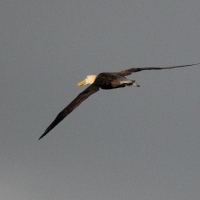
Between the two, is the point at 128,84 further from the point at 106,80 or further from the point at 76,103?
the point at 76,103

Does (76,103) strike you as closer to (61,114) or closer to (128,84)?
(61,114)

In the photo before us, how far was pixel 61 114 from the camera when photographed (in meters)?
32.6

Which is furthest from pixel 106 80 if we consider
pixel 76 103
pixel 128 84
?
pixel 76 103

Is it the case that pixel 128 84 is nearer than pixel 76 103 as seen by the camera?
No

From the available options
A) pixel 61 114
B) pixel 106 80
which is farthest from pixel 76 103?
pixel 106 80

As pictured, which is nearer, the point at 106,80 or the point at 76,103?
the point at 76,103

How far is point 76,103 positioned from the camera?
33.3 m

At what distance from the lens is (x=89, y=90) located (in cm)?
3441

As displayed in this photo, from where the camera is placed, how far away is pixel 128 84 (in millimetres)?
35844

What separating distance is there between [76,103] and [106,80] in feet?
11.2

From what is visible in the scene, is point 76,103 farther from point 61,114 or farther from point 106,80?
point 106,80

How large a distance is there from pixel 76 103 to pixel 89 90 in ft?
4.42

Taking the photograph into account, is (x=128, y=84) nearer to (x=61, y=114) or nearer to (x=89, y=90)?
(x=89, y=90)

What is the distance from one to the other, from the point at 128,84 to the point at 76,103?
3.47 m
